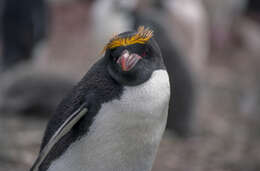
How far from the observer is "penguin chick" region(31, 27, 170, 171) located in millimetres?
2467

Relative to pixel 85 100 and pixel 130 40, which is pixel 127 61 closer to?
pixel 130 40

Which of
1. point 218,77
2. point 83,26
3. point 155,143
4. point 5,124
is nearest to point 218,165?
point 5,124

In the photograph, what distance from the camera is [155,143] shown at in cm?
262

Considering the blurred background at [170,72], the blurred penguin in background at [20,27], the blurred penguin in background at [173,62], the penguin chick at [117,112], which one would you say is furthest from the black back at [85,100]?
the blurred penguin in background at [20,27]

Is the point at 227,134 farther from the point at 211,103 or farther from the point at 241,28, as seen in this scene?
the point at 241,28

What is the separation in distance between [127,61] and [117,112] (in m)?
0.24

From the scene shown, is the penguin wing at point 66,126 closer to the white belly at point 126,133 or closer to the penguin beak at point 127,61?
the white belly at point 126,133

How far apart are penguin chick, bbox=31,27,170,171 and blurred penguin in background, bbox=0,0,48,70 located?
4.85 m

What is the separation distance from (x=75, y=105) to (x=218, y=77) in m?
6.77

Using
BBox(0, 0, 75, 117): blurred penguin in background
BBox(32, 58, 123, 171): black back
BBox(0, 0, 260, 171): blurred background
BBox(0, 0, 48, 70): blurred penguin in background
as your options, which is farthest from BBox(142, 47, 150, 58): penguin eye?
BBox(0, 0, 48, 70): blurred penguin in background

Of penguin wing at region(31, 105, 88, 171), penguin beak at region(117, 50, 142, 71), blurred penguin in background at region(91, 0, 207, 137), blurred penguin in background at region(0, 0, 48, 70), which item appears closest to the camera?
penguin beak at region(117, 50, 142, 71)

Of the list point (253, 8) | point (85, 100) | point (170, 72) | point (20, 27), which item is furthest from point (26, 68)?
point (253, 8)

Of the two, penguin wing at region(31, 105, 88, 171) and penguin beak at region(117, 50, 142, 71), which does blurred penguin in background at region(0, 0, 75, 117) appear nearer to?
penguin wing at region(31, 105, 88, 171)

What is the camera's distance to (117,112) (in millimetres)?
2477
